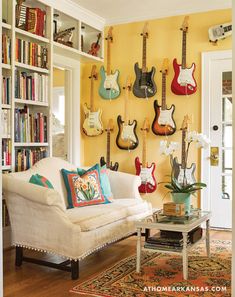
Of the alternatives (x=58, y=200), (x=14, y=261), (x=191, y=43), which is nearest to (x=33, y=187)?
(x=58, y=200)

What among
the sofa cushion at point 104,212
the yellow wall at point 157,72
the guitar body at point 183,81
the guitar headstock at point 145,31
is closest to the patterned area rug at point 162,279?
the sofa cushion at point 104,212

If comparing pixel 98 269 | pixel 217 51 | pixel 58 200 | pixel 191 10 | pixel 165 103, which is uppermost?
pixel 191 10

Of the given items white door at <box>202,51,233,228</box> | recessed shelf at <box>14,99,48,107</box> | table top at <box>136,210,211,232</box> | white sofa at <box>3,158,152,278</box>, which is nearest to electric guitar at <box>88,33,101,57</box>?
recessed shelf at <box>14,99,48,107</box>

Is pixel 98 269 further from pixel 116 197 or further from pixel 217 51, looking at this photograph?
pixel 217 51

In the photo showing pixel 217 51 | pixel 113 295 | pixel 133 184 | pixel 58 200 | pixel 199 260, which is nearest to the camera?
pixel 113 295

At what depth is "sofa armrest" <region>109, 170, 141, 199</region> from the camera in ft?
13.3

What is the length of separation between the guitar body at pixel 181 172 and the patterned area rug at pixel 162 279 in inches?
48.3

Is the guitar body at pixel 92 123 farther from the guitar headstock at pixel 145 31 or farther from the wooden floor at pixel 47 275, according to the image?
the wooden floor at pixel 47 275

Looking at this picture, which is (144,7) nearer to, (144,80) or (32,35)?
(144,80)

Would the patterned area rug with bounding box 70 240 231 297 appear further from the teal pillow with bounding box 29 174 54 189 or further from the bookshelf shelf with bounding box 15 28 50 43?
the bookshelf shelf with bounding box 15 28 50 43

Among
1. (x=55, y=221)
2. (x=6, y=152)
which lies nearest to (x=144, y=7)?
(x=6, y=152)

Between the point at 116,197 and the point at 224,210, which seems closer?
the point at 116,197

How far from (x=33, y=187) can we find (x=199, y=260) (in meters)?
1.47

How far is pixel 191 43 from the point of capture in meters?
4.67
